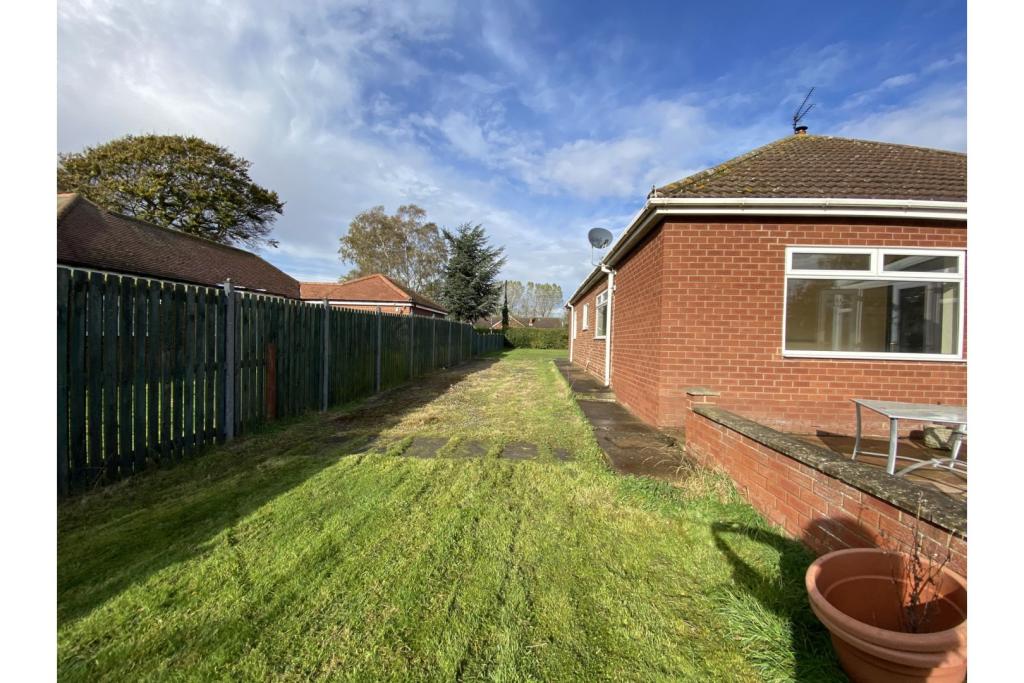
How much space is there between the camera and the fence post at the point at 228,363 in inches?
187

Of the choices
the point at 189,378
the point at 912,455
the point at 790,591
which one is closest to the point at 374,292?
the point at 189,378

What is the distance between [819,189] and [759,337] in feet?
6.62

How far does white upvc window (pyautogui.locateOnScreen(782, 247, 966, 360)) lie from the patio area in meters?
1.04

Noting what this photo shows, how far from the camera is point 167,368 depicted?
4016mm

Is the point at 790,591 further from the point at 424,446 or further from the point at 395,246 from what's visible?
the point at 395,246

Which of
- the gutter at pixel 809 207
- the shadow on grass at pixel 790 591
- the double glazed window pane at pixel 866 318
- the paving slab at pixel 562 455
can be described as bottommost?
the paving slab at pixel 562 455

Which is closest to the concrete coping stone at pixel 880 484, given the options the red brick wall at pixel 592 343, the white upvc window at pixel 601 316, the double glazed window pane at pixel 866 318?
the double glazed window pane at pixel 866 318

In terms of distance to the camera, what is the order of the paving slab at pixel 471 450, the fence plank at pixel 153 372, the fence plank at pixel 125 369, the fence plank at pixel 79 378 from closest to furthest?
the fence plank at pixel 79 378, the fence plank at pixel 125 369, the fence plank at pixel 153 372, the paving slab at pixel 471 450

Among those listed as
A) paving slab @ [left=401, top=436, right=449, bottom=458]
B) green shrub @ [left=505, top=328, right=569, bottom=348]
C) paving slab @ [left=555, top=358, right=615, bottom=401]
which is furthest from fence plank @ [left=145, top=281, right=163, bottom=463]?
green shrub @ [left=505, top=328, right=569, bottom=348]

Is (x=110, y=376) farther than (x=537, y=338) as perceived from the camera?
No

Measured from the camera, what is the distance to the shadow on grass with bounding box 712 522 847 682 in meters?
1.65

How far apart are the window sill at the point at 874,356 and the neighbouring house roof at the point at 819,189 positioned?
1.71 meters

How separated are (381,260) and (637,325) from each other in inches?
1656

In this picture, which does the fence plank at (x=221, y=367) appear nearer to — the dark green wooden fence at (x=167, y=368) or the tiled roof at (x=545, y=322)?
the dark green wooden fence at (x=167, y=368)
